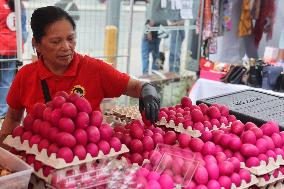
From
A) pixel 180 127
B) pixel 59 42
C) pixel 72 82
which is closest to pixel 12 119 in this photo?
pixel 72 82

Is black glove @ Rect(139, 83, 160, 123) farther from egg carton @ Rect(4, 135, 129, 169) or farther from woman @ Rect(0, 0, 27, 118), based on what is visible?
woman @ Rect(0, 0, 27, 118)

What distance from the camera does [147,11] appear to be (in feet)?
18.0

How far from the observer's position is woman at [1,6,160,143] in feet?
6.95

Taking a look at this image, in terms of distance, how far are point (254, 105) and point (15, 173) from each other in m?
1.95

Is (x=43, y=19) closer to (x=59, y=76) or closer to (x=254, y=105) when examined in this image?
(x=59, y=76)

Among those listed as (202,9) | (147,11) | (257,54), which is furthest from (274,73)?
(257,54)

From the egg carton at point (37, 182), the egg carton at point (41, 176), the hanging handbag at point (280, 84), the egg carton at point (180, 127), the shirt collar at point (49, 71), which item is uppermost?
the shirt collar at point (49, 71)

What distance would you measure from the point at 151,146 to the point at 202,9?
4.06 m

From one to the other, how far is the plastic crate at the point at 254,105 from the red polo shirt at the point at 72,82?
0.79 meters

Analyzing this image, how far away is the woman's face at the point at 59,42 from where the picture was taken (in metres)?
2.11

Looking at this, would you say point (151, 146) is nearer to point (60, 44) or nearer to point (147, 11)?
point (60, 44)

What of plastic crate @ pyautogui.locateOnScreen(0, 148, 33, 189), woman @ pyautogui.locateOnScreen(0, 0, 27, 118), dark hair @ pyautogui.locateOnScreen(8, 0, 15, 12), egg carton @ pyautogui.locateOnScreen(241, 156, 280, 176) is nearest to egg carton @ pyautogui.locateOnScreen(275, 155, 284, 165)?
egg carton @ pyautogui.locateOnScreen(241, 156, 280, 176)

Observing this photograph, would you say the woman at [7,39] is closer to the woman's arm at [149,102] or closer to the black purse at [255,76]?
the woman's arm at [149,102]


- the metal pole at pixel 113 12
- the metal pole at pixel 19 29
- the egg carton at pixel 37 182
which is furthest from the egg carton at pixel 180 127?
the metal pole at pixel 113 12
